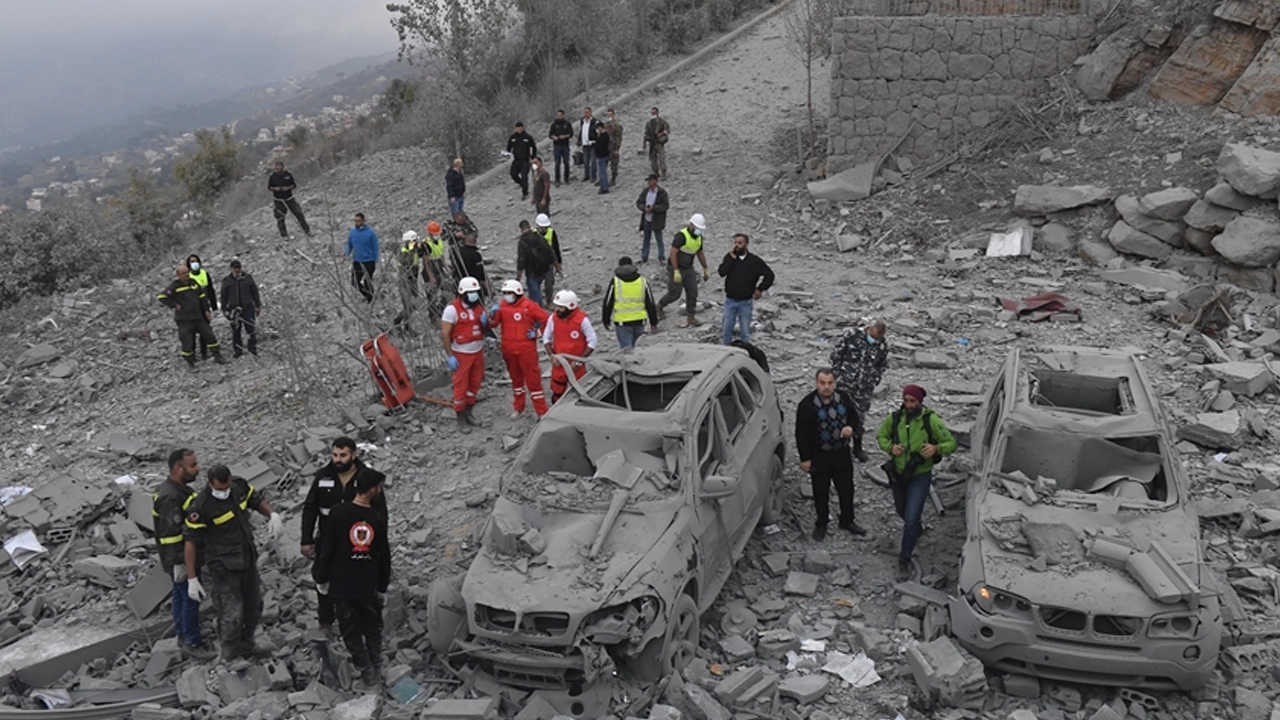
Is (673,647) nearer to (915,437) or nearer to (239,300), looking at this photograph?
(915,437)

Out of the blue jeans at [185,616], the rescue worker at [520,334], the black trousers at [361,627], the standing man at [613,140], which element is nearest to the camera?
the black trousers at [361,627]

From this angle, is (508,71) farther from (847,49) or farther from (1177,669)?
(1177,669)

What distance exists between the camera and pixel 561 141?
18.8 metres

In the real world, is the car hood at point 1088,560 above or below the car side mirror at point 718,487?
below

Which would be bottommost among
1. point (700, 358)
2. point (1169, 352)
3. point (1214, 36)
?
point (1169, 352)

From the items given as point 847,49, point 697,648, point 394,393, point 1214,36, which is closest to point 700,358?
point 697,648

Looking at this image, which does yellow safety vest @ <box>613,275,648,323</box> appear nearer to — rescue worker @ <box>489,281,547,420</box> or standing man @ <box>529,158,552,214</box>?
rescue worker @ <box>489,281,547,420</box>

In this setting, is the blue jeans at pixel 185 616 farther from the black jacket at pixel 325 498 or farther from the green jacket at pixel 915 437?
the green jacket at pixel 915 437

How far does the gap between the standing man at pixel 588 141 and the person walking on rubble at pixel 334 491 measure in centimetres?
1281

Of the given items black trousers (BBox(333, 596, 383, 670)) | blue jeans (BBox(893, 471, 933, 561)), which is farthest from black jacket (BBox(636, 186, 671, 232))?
black trousers (BBox(333, 596, 383, 670))

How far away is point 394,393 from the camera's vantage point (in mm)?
10242

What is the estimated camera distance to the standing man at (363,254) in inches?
522

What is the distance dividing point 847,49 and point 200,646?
1327cm

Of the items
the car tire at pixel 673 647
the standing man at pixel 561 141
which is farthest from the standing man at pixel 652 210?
the car tire at pixel 673 647
